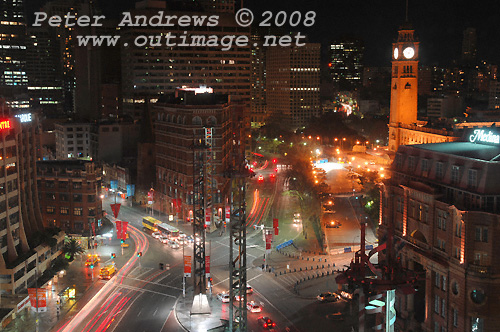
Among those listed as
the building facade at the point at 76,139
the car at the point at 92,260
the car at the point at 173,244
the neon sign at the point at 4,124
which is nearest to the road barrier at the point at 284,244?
the car at the point at 173,244

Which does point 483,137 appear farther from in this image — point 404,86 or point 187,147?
point 404,86

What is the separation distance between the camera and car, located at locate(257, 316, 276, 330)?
208ft

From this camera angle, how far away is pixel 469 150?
61688 mm

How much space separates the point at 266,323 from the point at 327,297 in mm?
9698

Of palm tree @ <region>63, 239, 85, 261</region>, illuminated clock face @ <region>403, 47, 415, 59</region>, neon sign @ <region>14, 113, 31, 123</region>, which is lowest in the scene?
palm tree @ <region>63, 239, 85, 261</region>

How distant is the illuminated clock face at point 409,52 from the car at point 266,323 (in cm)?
9498

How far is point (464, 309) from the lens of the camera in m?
53.9

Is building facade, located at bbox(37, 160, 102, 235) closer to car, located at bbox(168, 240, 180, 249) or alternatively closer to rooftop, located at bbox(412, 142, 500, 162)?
car, located at bbox(168, 240, 180, 249)

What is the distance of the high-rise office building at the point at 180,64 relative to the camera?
599 feet

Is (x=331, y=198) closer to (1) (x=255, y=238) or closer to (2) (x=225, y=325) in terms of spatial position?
(1) (x=255, y=238)

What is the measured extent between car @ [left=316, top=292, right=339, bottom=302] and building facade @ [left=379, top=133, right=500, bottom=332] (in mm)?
8501

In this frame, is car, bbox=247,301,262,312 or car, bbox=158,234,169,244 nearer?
car, bbox=247,301,262,312

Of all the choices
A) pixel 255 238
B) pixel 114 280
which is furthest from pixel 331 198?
pixel 114 280

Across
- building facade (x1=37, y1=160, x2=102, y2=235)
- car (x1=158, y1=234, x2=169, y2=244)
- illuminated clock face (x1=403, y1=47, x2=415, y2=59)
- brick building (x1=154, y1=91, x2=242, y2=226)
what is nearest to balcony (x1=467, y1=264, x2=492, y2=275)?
car (x1=158, y1=234, x2=169, y2=244)
